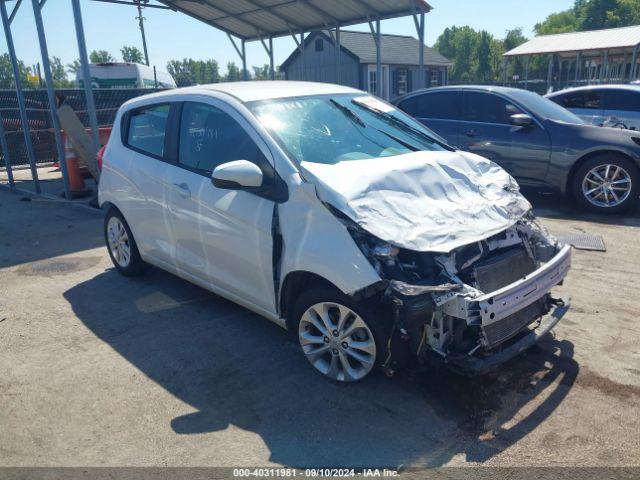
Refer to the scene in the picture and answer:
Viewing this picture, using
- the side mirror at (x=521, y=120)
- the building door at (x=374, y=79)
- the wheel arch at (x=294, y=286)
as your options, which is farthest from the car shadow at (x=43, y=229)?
the building door at (x=374, y=79)

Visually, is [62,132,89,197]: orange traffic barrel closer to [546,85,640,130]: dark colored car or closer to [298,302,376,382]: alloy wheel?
[298,302,376,382]: alloy wheel

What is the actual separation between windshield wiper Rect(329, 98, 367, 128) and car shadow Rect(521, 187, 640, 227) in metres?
4.17

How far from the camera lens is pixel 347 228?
3.07 meters

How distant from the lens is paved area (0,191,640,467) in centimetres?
283

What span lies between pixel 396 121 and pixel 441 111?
14.3 feet

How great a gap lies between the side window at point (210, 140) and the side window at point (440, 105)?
529 centimetres

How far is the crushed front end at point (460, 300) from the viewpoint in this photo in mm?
2842

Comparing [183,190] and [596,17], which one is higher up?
[596,17]

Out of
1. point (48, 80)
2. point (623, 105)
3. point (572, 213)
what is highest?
point (48, 80)

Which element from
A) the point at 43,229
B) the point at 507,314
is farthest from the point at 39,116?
the point at 507,314

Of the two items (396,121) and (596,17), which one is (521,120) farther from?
(596,17)

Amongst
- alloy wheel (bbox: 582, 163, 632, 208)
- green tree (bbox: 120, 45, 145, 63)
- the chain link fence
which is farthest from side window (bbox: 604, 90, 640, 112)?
green tree (bbox: 120, 45, 145, 63)

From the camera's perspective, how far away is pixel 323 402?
325 cm

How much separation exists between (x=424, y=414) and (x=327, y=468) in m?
0.71
